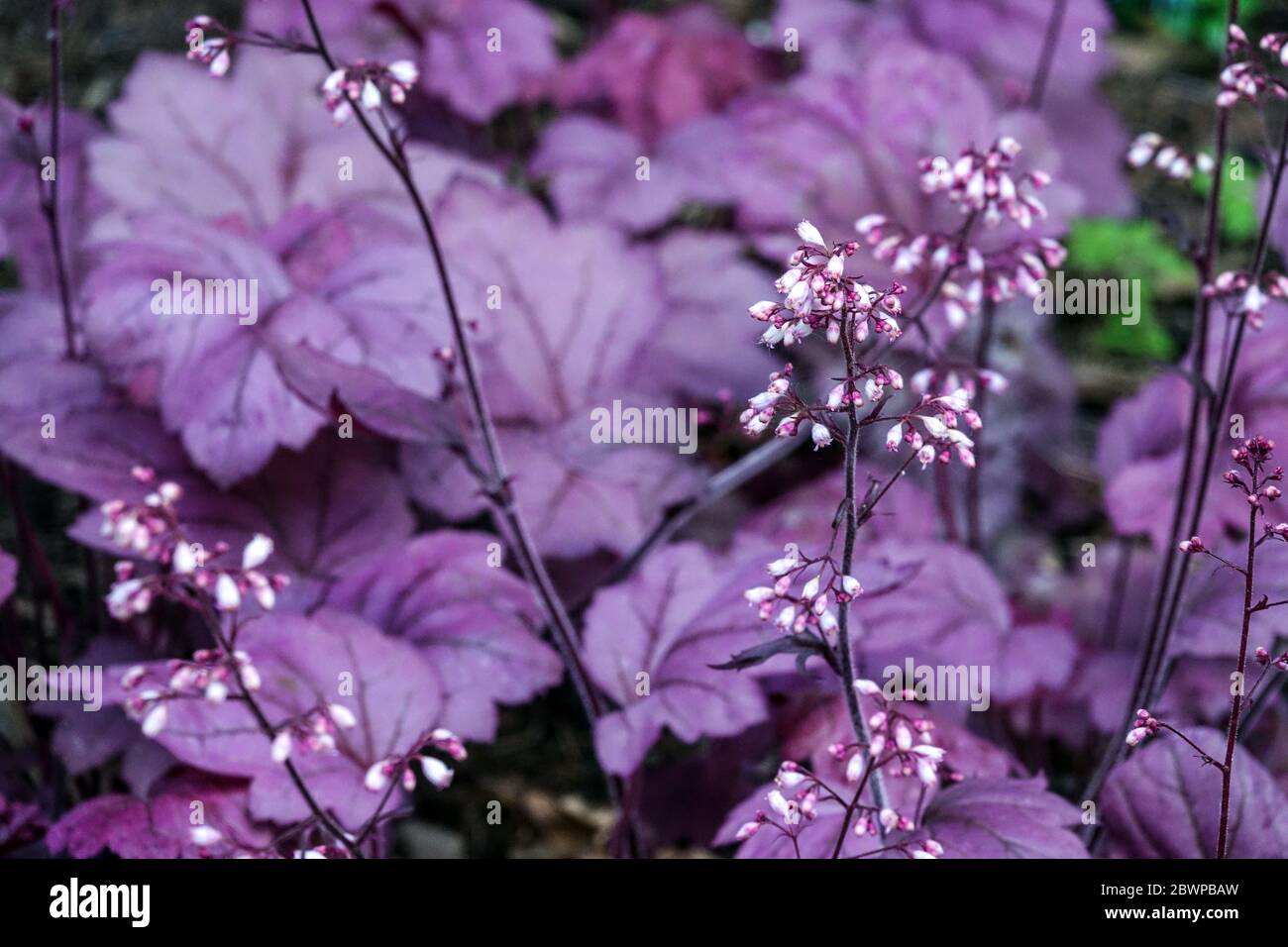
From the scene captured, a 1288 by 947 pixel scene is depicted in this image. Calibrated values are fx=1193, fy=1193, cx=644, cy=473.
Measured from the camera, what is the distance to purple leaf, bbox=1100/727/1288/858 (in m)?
1.26

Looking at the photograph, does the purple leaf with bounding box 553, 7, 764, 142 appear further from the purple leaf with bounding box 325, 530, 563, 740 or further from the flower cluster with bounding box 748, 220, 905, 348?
the flower cluster with bounding box 748, 220, 905, 348

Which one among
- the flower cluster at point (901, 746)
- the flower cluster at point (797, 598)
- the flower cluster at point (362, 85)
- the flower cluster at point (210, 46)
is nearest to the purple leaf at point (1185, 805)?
the flower cluster at point (901, 746)

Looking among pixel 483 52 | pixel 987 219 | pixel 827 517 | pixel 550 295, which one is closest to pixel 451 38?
pixel 483 52

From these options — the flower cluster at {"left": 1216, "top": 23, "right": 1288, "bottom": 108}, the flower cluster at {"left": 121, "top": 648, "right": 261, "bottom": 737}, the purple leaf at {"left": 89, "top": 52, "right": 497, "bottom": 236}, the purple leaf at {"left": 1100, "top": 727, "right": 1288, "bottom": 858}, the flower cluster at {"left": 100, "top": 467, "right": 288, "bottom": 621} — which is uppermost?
the purple leaf at {"left": 89, "top": 52, "right": 497, "bottom": 236}

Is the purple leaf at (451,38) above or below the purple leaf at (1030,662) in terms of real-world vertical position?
above

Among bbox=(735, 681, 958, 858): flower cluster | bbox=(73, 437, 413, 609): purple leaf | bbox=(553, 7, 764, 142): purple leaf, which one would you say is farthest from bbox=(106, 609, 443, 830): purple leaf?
bbox=(553, 7, 764, 142): purple leaf

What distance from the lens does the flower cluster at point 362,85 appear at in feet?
3.67

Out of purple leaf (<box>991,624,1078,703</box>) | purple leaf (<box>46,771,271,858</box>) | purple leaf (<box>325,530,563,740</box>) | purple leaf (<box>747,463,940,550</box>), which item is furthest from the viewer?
purple leaf (<box>747,463,940,550</box>)

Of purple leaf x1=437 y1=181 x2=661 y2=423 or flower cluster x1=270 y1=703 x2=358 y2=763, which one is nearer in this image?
flower cluster x1=270 y1=703 x2=358 y2=763

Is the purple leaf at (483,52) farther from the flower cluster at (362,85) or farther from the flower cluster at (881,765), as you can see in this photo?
the flower cluster at (881,765)

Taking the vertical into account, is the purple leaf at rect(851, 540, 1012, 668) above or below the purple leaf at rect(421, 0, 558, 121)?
below

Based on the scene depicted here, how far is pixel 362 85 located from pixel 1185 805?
3.71 ft

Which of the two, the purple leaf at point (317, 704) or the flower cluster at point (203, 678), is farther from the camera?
the purple leaf at point (317, 704)

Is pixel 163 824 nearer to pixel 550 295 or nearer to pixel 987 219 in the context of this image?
pixel 550 295
